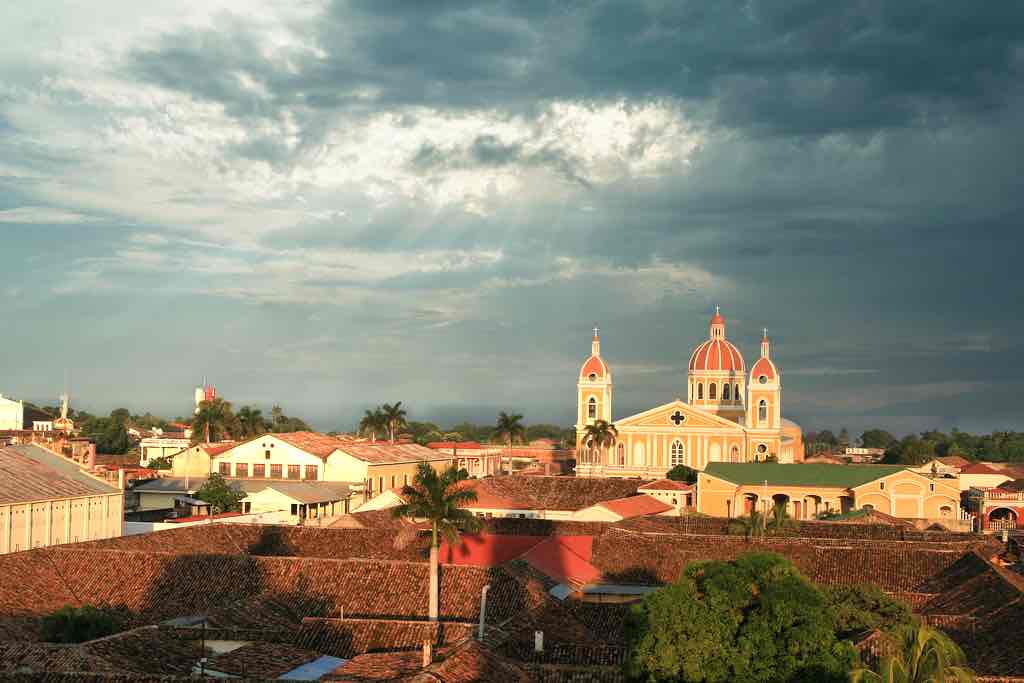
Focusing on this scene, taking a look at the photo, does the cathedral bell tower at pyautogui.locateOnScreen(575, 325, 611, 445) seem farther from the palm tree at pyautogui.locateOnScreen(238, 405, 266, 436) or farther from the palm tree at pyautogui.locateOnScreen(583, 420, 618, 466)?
the palm tree at pyautogui.locateOnScreen(238, 405, 266, 436)

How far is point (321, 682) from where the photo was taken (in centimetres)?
2133

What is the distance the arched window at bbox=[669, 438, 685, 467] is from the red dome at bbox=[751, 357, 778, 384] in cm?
861

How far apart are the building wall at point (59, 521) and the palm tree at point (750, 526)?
23.7 metres

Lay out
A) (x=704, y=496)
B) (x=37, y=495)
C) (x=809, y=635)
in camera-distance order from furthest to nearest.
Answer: (x=704, y=496) → (x=37, y=495) → (x=809, y=635)

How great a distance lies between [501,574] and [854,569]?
13529 millimetres

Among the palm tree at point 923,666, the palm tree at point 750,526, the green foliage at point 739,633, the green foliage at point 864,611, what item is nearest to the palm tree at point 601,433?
the palm tree at point 750,526

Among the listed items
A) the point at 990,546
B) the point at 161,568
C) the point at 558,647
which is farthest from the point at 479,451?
the point at 558,647

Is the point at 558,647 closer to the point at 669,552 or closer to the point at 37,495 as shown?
the point at 669,552

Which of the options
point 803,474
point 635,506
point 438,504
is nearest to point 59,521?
point 438,504

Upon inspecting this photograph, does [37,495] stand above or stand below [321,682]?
above

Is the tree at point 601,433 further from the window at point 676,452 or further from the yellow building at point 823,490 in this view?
the yellow building at point 823,490

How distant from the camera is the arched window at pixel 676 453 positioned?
102812 mm

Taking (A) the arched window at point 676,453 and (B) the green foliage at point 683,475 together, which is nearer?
(B) the green foliage at point 683,475

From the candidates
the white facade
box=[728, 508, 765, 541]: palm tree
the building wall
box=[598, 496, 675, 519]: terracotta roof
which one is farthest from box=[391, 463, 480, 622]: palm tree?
the white facade
